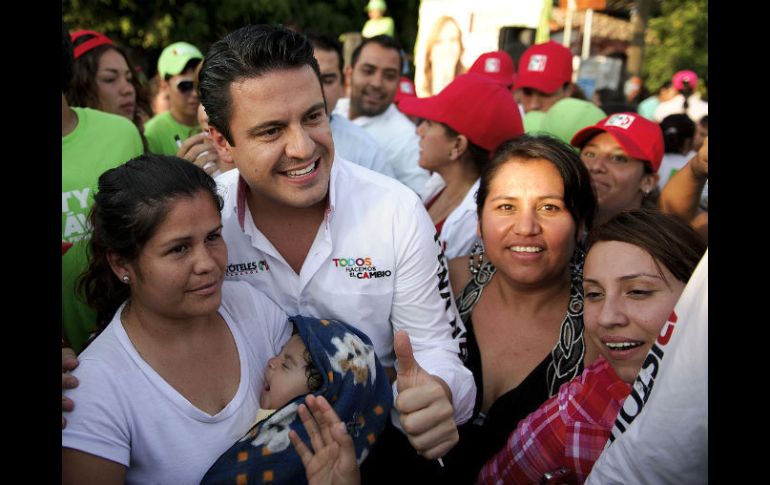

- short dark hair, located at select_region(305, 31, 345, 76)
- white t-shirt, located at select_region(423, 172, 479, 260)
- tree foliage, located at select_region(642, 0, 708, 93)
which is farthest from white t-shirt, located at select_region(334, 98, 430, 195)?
tree foliage, located at select_region(642, 0, 708, 93)

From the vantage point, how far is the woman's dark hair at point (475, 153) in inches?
148

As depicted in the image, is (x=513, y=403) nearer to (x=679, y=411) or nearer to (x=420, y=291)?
(x=420, y=291)

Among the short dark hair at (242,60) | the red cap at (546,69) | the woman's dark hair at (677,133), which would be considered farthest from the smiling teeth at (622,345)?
the red cap at (546,69)

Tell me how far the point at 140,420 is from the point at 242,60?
45.8 inches

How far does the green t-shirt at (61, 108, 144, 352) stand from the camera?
2.58m

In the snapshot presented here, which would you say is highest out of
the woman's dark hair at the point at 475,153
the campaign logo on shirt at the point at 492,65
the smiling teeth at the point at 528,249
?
the campaign logo on shirt at the point at 492,65

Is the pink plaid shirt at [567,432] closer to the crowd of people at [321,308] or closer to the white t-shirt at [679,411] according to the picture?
the crowd of people at [321,308]

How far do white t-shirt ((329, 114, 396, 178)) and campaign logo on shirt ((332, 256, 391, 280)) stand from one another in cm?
183

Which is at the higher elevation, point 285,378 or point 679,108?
point 679,108

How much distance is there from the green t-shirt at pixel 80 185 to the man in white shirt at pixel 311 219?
607 millimetres

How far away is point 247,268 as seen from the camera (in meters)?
2.39

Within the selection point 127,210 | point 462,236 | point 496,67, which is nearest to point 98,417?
point 127,210

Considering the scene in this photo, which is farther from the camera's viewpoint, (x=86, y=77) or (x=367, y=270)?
(x=86, y=77)

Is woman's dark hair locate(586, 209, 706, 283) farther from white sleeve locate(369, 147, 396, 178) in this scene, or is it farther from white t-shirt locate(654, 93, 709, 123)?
white t-shirt locate(654, 93, 709, 123)
